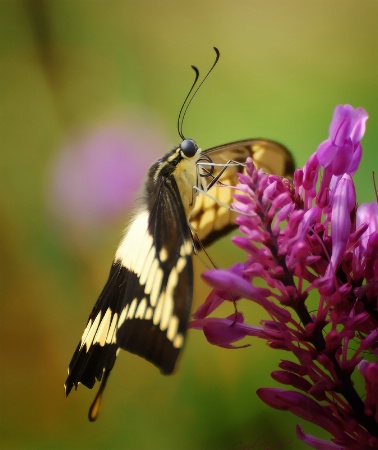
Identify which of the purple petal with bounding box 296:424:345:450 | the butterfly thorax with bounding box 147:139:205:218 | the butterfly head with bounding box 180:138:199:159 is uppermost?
the butterfly head with bounding box 180:138:199:159

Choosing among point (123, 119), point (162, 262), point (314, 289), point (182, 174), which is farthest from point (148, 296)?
point (123, 119)

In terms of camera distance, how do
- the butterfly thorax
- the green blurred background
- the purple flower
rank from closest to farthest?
1. the purple flower
2. the butterfly thorax
3. the green blurred background

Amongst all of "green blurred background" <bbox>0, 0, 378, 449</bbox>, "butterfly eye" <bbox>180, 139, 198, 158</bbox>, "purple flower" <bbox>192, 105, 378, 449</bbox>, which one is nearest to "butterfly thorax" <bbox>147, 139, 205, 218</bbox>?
"butterfly eye" <bbox>180, 139, 198, 158</bbox>

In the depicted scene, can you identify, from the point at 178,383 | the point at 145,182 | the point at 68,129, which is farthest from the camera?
the point at 68,129

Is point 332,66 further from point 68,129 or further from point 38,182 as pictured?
point 38,182

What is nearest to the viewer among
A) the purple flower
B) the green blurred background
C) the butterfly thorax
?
the purple flower

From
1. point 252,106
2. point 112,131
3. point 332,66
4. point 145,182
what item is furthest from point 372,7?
point 145,182

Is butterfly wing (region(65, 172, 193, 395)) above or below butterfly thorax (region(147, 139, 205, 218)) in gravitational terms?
below

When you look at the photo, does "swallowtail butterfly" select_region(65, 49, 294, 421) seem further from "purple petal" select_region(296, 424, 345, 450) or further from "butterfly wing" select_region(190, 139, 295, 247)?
"purple petal" select_region(296, 424, 345, 450)
